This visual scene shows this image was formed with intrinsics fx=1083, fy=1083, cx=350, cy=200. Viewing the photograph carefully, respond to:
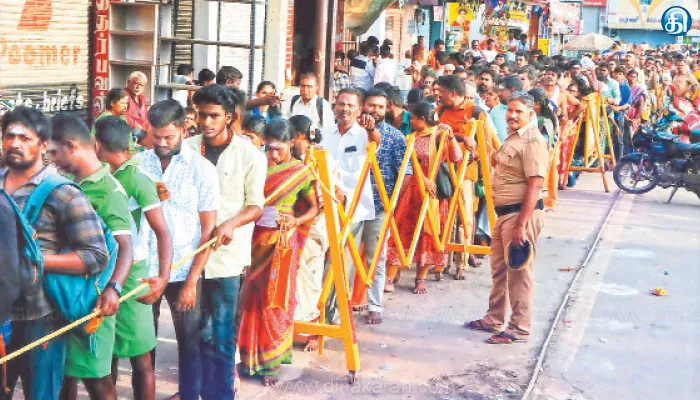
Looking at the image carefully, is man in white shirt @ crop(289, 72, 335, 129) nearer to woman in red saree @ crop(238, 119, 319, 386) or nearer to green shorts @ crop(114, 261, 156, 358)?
woman in red saree @ crop(238, 119, 319, 386)

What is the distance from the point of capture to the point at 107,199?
4383 millimetres

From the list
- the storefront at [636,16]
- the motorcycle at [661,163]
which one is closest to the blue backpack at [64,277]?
the motorcycle at [661,163]

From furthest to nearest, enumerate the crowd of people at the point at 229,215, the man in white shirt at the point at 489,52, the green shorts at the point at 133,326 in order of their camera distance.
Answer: the man in white shirt at the point at 489,52
the green shorts at the point at 133,326
the crowd of people at the point at 229,215

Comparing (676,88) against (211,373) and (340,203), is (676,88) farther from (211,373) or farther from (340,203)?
(211,373)

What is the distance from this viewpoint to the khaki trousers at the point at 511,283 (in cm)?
733

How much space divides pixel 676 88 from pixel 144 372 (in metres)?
15.8

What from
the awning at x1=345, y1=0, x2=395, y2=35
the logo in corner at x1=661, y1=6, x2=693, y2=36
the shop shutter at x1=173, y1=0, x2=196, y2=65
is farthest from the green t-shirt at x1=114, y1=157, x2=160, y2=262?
the logo in corner at x1=661, y1=6, x2=693, y2=36

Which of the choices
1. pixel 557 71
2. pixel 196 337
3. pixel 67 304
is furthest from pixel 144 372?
pixel 557 71

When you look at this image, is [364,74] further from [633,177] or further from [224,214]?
[224,214]

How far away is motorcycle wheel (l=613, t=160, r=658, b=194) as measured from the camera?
1462 cm

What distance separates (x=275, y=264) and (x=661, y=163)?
31.5 feet

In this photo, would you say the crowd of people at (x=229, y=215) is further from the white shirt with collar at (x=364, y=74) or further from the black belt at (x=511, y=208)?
the white shirt with collar at (x=364, y=74)

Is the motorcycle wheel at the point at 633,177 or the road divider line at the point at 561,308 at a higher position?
the motorcycle wheel at the point at 633,177

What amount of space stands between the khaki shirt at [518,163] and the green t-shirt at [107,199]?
3445 mm
